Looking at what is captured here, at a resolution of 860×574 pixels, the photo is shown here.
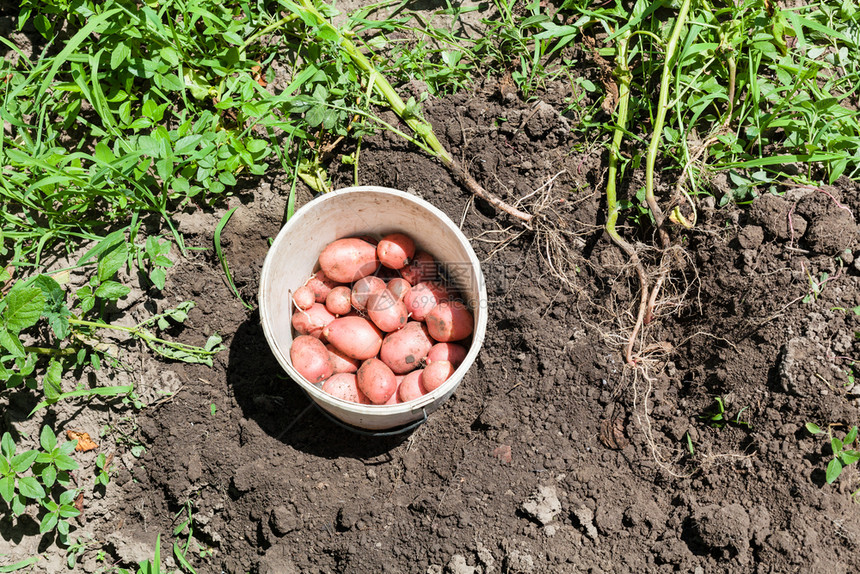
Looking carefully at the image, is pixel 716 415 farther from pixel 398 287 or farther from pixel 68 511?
pixel 68 511

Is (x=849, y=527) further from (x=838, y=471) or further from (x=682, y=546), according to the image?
(x=682, y=546)

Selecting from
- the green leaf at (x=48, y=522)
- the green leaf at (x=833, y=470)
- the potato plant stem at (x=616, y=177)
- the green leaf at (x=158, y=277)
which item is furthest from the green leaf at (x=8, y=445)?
the green leaf at (x=833, y=470)

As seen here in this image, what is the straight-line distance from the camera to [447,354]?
2027mm

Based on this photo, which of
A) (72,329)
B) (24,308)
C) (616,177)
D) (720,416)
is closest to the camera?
(24,308)

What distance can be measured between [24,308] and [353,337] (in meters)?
1.05

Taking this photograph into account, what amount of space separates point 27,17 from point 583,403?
2605mm

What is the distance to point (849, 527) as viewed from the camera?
171cm

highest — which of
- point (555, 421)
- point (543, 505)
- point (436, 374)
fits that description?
point (436, 374)

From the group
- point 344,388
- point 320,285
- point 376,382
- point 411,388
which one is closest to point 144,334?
point 320,285

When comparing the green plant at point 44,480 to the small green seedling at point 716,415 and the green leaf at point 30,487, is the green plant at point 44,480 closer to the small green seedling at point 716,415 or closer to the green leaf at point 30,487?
the green leaf at point 30,487

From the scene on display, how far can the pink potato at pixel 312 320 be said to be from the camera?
7.02 ft

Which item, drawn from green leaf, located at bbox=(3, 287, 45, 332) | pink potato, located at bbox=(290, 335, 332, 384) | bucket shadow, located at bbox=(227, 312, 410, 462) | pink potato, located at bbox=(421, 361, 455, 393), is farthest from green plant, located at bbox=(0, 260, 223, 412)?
pink potato, located at bbox=(421, 361, 455, 393)

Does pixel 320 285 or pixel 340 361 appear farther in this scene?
pixel 320 285

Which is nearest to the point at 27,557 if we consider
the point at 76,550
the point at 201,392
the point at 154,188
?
the point at 76,550
